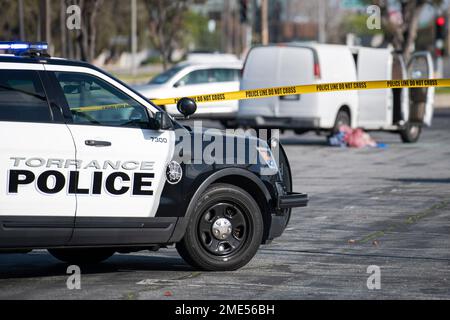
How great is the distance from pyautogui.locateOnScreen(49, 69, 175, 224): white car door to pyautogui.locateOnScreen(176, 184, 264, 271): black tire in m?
0.44

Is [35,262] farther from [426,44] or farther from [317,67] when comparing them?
[426,44]

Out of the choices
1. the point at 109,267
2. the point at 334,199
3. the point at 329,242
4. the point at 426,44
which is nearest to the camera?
the point at 109,267

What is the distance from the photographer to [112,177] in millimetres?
Answer: 8547

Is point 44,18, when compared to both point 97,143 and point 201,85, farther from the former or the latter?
point 97,143

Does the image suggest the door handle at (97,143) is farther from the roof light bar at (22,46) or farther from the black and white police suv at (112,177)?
the roof light bar at (22,46)

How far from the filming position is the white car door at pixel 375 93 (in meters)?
23.8

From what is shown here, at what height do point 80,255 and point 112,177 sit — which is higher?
point 112,177

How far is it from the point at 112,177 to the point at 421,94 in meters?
17.0

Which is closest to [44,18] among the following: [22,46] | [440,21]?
[22,46]

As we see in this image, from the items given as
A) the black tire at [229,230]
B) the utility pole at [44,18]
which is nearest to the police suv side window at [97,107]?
the black tire at [229,230]

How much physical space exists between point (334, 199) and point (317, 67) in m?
8.54

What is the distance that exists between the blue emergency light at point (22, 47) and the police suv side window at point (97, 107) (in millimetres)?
311

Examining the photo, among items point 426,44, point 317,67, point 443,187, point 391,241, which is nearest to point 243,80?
point 317,67
